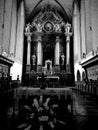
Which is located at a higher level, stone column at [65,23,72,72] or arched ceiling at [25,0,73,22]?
arched ceiling at [25,0,73,22]

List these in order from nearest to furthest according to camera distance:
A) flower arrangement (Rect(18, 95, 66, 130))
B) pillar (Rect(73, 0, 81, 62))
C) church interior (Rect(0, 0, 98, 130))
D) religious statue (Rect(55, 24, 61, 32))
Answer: flower arrangement (Rect(18, 95, 66, 130)) < church interior (Rect(0, 0, 98, 130)) < pillar (Rect(73, 0, 81, 62)) < religious statue (Rect(55, 24, 61, 32))

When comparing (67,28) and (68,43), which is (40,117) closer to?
(68,43)

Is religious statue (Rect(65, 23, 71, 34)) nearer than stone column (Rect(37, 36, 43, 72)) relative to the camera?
No

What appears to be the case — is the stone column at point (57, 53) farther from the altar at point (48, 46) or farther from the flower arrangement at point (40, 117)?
the flower arrangement at point (40, 117)

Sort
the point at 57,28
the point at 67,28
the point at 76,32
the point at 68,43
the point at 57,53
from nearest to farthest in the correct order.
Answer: the point at 76,32 → the point at 68,43 → the point at 57,53 → the point at 67,28 → the point at 57,28

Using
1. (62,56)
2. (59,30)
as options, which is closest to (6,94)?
(62,56)

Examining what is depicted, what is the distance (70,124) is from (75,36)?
49.2 feet

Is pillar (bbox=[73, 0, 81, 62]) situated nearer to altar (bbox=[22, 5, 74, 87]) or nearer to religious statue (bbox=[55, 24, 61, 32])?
altar (bbox=[22, 5, 74, 87])

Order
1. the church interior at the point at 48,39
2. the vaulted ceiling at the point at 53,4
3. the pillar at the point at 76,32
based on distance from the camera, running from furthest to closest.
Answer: the vaulted ceiling at the point at 53,4 → the pillar at the point at 76,32 → the church interior at the point at 48,39

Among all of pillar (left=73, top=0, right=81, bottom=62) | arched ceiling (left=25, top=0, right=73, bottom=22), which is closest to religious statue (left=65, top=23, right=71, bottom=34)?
pillar (left=73, top=0, right=81, bottom=62)

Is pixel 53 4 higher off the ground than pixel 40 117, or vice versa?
pixel 53 4

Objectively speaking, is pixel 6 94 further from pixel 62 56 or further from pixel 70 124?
pixel 62 56

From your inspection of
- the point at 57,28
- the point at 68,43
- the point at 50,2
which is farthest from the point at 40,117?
the point at 50,2

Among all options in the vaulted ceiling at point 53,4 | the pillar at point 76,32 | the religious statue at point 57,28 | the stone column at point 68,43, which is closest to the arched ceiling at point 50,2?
the vaulted ceiling at point 53,4
